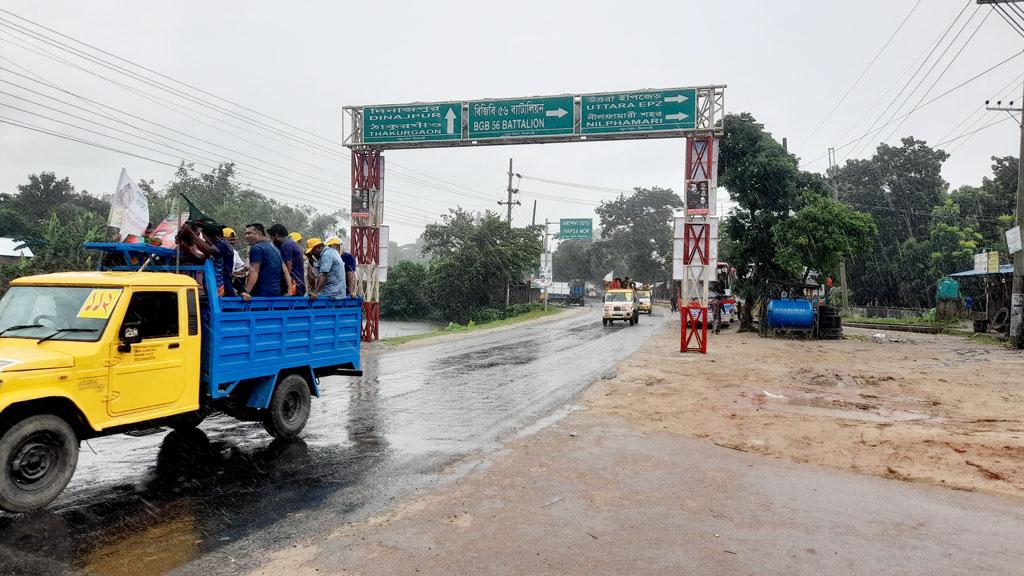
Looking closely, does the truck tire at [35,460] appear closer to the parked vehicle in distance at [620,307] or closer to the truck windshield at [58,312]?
the truck windshield at [58,312]

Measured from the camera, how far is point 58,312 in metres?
5.56

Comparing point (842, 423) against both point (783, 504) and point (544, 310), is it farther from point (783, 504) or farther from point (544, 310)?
point (544, 310)

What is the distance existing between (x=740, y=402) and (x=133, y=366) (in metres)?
9.17

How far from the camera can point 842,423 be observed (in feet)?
29.7

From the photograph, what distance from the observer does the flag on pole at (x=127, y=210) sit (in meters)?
7.05

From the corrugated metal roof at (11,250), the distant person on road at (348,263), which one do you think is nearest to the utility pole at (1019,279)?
the distant person on road at (348,263)

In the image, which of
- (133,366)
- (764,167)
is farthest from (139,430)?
(764,167)

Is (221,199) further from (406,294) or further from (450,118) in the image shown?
(450,118)

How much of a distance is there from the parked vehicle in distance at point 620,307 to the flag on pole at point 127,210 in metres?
26.4

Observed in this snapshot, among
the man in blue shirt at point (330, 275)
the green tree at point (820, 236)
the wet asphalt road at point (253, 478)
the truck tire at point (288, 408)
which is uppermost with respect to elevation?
the green tree at point (820, 236)

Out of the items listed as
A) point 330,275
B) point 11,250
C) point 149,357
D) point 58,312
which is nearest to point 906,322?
point 330,275

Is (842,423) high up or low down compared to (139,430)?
down

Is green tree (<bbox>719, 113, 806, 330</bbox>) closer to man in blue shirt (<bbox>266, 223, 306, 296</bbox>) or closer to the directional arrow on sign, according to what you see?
the directional arrow on sign

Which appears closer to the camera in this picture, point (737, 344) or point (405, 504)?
point (405, 504)
